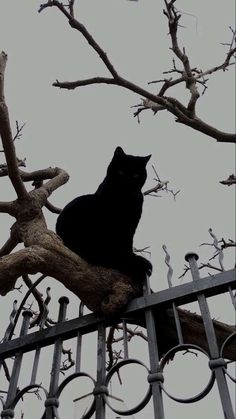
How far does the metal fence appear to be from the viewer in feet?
2.88

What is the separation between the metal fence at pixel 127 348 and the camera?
877 mm

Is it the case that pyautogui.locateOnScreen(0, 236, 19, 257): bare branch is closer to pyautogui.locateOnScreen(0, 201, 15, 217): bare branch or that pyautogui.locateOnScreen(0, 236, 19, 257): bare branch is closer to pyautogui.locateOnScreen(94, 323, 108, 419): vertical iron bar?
pyautogui.locateOnScreen(0, 201, 15, 217): bare branch

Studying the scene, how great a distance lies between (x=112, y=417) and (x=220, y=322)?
43cm

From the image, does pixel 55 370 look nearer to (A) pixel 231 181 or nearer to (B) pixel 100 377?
(B) pixel 100 377

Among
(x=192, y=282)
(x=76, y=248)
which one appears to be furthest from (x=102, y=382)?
(x=76, y=248)

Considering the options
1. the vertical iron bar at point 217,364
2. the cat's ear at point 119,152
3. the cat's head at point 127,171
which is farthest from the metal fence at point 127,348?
the cat's ear at point 119,152

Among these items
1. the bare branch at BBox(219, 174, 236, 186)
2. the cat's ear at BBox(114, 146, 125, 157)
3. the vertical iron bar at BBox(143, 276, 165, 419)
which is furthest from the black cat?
the bare branch at BBox(219, 174, 236, 186)

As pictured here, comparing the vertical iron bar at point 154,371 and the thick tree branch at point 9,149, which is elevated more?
the thick tree branch at point 9,149

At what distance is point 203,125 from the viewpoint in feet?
4.54

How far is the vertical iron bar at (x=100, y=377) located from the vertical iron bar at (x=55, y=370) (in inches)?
5.4

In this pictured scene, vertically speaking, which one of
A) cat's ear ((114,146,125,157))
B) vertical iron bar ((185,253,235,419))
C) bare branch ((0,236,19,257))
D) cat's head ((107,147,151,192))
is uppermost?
cat's ear ((114,146,125,157))

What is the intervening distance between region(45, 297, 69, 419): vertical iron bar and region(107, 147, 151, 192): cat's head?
0.78 meters

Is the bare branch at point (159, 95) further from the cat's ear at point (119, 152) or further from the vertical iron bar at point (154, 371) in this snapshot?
the vertical iron bar at point (154, 371)

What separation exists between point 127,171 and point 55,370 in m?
1.20
